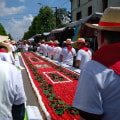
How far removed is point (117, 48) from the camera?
1.06 metres

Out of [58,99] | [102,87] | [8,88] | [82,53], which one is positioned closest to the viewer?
[102,87]

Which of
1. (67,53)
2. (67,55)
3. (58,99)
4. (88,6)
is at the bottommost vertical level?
(58,99)

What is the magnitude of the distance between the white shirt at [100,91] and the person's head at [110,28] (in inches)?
9.2

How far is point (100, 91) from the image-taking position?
1.04 metres

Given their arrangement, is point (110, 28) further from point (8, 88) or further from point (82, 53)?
point (82, 53)

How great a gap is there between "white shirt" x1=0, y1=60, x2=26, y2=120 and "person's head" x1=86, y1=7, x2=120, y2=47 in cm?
90

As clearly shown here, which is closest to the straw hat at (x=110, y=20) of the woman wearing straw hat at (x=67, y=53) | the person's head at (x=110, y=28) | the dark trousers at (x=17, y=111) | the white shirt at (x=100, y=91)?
the person's head at (x=110, y=28)

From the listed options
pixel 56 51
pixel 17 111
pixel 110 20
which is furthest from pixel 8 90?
pixel 56 51

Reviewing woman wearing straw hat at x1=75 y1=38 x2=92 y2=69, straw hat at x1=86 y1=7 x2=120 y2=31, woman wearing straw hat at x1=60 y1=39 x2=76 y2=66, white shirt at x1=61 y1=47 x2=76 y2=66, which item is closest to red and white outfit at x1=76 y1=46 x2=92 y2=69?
woman wearing straw hat at x1=75 y1=38 x2=92 y2=69

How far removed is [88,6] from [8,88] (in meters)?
20.9

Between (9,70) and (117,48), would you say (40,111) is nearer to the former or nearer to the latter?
(9,70)

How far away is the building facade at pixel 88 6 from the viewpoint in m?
15.4

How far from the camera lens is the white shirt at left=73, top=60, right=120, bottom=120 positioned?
1.03 metres

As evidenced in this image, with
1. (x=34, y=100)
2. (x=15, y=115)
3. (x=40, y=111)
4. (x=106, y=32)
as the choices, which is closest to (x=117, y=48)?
(x=106, y=32)
